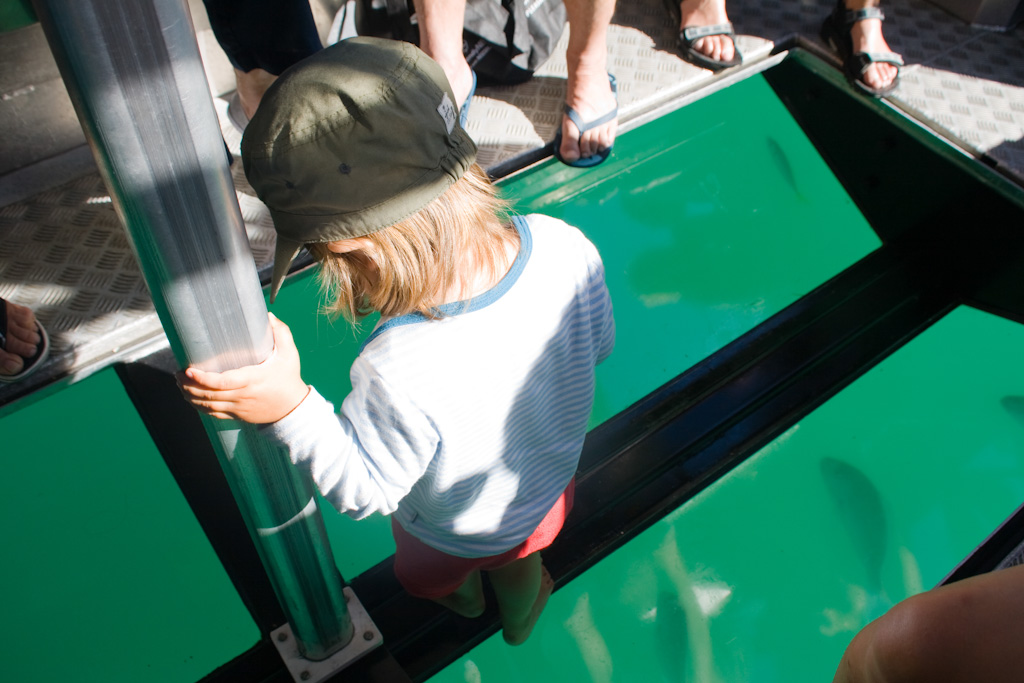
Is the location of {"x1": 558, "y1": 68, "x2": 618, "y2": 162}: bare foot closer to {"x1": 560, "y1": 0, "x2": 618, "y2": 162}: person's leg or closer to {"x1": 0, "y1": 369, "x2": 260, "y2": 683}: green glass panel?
{"x1": 560, "y1": 0, "x2": 618, "y2": 162}: person's leg

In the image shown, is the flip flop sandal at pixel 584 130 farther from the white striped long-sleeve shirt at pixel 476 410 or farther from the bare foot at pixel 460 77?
the white striped long-sleeve shirt at pixel 476 410

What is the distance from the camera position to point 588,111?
2455mm

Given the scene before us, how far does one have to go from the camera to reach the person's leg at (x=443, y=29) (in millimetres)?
2127

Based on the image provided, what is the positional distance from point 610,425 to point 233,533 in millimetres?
1022

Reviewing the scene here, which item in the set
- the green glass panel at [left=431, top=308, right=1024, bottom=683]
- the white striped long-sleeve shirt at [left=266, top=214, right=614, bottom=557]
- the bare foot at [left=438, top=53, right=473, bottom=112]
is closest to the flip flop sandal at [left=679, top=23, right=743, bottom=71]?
the bare foot at [left=438, top=53, right=473, bottom=112]

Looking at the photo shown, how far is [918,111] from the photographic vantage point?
261 centimetres

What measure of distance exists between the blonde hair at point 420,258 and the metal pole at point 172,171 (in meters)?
0.17

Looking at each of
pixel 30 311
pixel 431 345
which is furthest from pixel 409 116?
pixel 30 311

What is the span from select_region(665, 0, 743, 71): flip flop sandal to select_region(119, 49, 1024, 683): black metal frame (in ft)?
0.94

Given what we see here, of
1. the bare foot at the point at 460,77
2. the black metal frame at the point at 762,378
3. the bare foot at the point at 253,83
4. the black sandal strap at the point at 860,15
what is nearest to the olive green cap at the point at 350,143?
the black metal frame at the point at 762,378

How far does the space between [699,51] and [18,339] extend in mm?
2429

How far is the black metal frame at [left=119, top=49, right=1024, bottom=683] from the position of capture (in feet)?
5.53

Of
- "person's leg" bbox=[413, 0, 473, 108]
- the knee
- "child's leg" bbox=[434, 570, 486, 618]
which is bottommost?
"child's leg" bbox=[434, 570, 486, 618]

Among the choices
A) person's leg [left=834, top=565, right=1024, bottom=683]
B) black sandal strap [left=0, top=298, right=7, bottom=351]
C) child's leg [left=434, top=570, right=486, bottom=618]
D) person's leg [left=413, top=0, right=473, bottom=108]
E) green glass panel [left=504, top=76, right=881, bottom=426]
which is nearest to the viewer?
person's leg [left=834, top=565, right=1024, bottom=683]
